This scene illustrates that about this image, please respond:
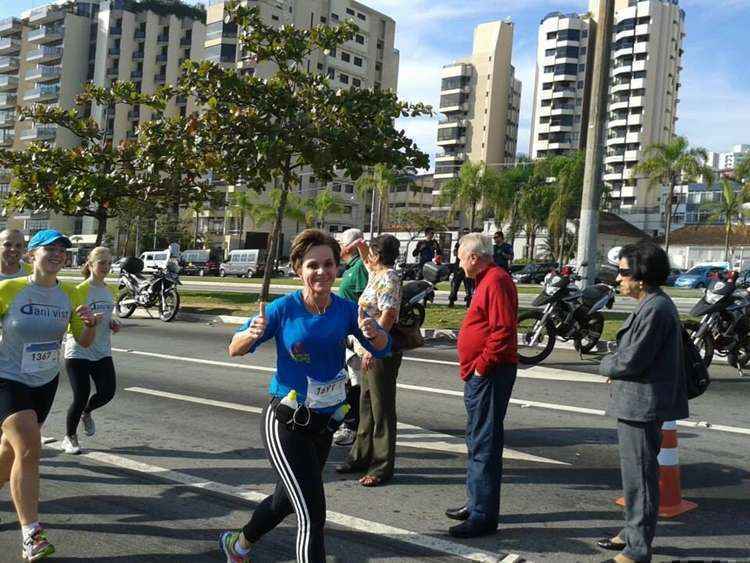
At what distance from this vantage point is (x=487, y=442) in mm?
4395

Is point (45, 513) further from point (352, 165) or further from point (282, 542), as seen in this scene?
point (352, 165)

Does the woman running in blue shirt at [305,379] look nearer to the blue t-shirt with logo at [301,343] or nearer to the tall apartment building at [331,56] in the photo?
the blue t-shirt with logo at [301,343]

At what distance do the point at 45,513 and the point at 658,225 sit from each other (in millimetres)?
89137

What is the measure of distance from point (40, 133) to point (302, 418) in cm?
9983

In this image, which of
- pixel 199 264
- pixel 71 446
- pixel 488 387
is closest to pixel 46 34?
pixel 199 264

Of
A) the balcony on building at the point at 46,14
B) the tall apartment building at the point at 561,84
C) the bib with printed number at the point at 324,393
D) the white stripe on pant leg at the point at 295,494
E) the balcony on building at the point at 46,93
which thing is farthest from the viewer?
the tall apartment building at the point at 561,84

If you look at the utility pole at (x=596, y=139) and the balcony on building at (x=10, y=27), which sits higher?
the balcony on building at (x=10, y=27)

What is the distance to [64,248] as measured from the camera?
440 cm

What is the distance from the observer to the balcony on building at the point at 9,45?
3976 inches

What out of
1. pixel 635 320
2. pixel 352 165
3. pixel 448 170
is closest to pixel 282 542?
pixel 635 320

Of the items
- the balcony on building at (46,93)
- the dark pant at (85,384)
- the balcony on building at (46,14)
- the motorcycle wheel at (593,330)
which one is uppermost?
the balcony on building at (46,14)

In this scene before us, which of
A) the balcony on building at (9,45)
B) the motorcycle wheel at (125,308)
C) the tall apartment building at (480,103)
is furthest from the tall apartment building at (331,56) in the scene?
the motorcycle wheel at (125,308)

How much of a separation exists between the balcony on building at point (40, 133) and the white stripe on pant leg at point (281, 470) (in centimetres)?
9787

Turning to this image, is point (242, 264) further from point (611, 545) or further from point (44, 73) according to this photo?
point (44, 73)
